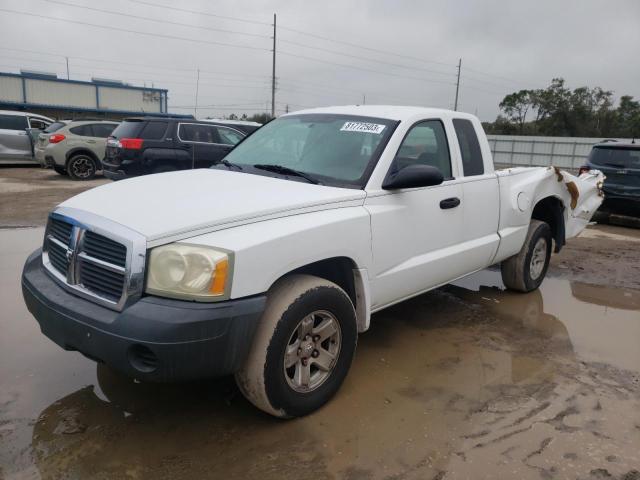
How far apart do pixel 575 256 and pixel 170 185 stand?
6.30 metres

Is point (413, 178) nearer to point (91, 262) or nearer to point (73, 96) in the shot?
point (91, 262)

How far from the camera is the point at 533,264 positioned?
5.48m

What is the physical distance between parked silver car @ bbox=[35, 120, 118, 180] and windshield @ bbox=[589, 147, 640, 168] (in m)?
12.4

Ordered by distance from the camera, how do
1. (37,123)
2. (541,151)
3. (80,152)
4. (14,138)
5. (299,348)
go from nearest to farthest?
(299,348)
(80,152)
(14,138)
(37,123)
(541,151)

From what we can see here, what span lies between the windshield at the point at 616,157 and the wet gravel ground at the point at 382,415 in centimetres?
631

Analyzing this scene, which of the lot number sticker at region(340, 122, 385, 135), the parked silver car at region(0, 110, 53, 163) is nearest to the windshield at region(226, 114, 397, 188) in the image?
the lot number sticker at region(340, 122, 385, 135)

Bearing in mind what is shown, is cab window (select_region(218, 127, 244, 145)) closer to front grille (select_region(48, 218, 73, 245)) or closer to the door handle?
the door handle

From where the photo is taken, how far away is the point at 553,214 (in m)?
5.77

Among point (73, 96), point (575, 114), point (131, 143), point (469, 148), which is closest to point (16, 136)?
point (131, 143)

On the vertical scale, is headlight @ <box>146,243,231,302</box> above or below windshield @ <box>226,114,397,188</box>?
below

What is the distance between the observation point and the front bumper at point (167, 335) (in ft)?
7.75

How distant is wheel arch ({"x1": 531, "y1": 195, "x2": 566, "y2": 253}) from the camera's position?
18.7 ft

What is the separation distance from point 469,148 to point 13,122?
16181mm

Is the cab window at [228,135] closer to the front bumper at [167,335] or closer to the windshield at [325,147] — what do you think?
the windshield at [325,147]
